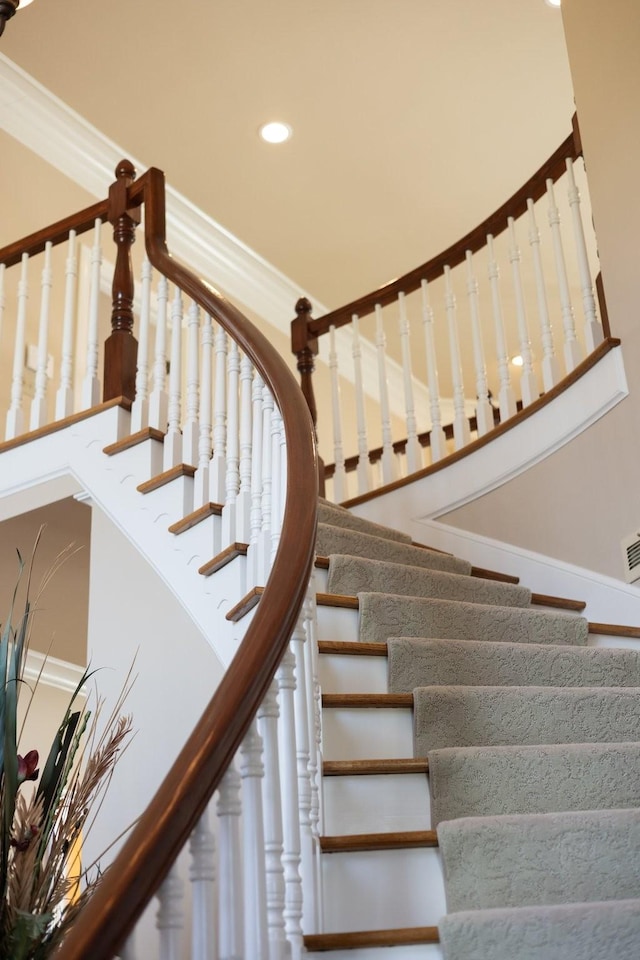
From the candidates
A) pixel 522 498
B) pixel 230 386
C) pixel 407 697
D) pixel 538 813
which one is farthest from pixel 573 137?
pixel 538 813

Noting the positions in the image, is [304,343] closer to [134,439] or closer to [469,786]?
[134,439]

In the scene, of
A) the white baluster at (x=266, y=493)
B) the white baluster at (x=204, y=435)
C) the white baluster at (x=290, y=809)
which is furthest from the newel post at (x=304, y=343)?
the white baluster at (x=290, y=809)

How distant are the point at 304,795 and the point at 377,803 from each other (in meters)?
0.35

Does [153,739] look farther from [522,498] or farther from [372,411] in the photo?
[372,411]

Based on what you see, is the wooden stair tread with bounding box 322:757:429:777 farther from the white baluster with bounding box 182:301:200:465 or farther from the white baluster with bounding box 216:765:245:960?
the white baluster with bounding box 182:301:200:465

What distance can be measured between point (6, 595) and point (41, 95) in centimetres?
268

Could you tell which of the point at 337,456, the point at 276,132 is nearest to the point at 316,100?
the point at 276,132

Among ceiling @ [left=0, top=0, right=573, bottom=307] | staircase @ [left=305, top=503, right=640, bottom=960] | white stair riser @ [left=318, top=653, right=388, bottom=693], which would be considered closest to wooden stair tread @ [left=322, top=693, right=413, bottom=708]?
staircase @ [left=305, top=503, right=640, bottom=960]

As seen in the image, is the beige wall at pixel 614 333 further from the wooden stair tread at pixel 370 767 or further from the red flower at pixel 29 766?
the red flower at pixel 29 766

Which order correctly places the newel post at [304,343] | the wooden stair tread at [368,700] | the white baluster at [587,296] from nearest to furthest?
1. the wooden stair tread at [368,700]
2. the white baluster at [587,296]
3. the newel post at [304,343]

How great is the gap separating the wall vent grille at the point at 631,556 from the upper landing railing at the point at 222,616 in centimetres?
137

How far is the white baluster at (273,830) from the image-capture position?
1.53m

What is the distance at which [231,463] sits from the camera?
2.99 metres

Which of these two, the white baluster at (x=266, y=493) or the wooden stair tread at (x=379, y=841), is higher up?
the white baluster at (x=266, y=493)
